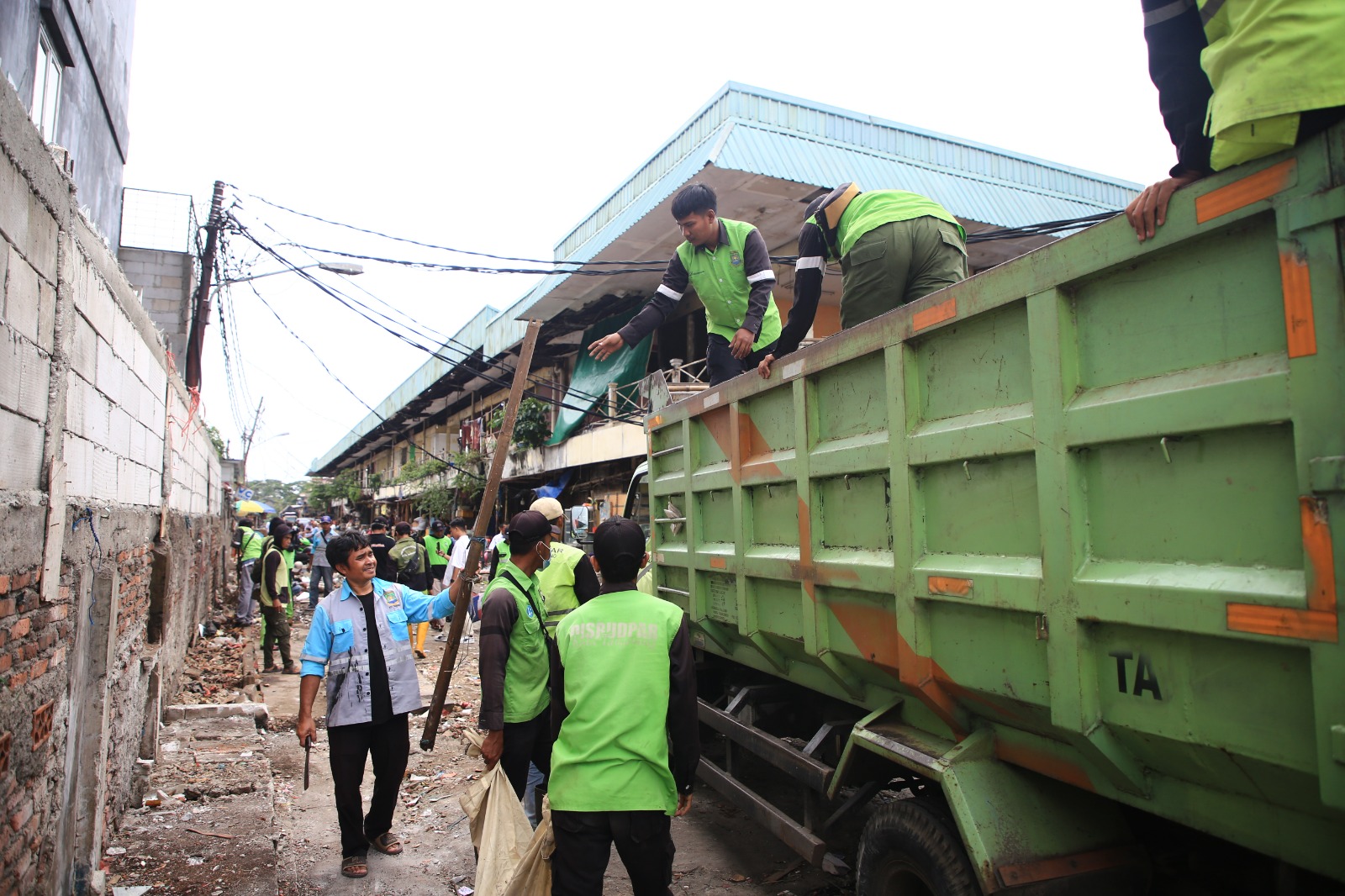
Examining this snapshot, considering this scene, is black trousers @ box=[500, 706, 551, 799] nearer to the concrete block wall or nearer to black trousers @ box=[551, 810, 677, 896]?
black trousers @ box=[551, 810, 677, 896]

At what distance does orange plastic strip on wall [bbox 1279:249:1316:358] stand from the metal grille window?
7744 mm

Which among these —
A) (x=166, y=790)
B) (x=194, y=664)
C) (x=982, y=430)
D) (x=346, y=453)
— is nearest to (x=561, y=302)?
(x=194, y=664)

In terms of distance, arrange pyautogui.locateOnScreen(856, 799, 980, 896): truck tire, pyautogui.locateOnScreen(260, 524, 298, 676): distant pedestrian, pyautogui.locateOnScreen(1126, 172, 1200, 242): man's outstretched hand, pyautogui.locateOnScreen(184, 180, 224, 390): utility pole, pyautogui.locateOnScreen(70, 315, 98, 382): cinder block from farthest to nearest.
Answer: pyautogui.locateOnScreen(184, 180, 224, 390): utility pole, pyautogui.locateOnScreen(260, 524, 298, 676): distant pedestrian, pyautogui.locateOnScreen(70, 315, 98, 382): cinder block, pyautogui.locateOnScreen(856, 799, 980, 896): truck tire, pyautogui.locateOnScreen(1126, 172, 1200, 242): man's outstretched hand

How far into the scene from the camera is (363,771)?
413cm

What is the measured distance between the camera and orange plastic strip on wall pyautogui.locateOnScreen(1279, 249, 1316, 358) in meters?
1.56

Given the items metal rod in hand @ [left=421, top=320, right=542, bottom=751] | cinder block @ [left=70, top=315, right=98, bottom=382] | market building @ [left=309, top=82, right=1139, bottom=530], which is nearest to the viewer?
cinder block @ [left=70, top=315, right=98, bottom=382]

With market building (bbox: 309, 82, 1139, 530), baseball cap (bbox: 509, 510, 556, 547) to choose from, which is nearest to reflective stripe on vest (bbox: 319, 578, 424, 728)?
baseball cap (bbox: 509, 510, 556, 547)

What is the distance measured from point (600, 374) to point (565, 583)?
11.2 meters

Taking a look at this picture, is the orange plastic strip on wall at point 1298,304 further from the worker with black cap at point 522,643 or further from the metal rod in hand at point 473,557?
the metal rod in hand at point 473,557

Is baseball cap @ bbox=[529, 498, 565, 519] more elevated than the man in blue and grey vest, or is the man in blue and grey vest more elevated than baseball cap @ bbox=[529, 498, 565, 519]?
baseball cap @ bbox=[529, 498, 565, 519]

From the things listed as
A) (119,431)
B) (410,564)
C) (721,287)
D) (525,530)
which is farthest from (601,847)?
(410,564)

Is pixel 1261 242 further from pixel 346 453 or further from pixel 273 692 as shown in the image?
pixel 346 453

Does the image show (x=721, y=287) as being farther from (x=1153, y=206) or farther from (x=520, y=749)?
(x=1153, y=206)

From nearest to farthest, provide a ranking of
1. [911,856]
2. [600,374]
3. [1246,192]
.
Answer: [1246,192] → [911,856] → [600,374]
